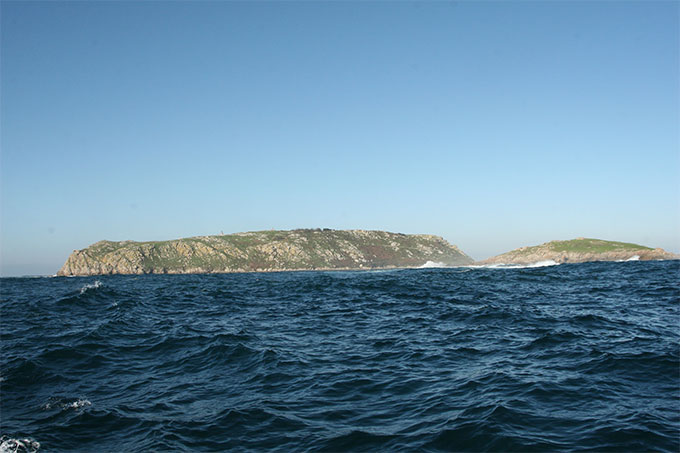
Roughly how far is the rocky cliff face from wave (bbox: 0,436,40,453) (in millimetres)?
174812

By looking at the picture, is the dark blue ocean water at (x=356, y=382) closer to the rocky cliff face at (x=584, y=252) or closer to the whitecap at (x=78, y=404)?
the whitecap at (x=78, y=404)

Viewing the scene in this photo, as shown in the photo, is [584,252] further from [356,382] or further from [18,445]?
[18,445]

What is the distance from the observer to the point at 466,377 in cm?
1312

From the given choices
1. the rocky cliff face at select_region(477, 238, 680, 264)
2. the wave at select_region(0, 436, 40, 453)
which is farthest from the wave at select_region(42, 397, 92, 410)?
the rocky cliff face at select_region(477, 238, 680, 264)

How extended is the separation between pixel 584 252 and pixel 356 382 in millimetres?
178678

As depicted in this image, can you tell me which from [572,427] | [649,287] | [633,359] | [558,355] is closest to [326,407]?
[572,427]

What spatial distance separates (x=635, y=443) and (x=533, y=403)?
2524 mm

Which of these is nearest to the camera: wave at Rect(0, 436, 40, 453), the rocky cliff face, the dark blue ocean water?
wave at Rect(0, 436, 40, 453)

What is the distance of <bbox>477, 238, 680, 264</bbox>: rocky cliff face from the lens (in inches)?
5655

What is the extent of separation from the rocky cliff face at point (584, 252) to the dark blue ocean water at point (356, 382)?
487 ft

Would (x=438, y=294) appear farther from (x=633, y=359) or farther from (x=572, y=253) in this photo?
(x=572, y=253)

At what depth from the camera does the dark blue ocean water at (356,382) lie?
30.4 ft

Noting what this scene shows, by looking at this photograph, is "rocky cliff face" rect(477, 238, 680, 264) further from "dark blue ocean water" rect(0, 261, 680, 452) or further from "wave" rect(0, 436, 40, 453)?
"wave" rect(0, 436, 40, 453)

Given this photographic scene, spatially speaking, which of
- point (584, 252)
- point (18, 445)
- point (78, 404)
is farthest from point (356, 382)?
point (584, 252)
